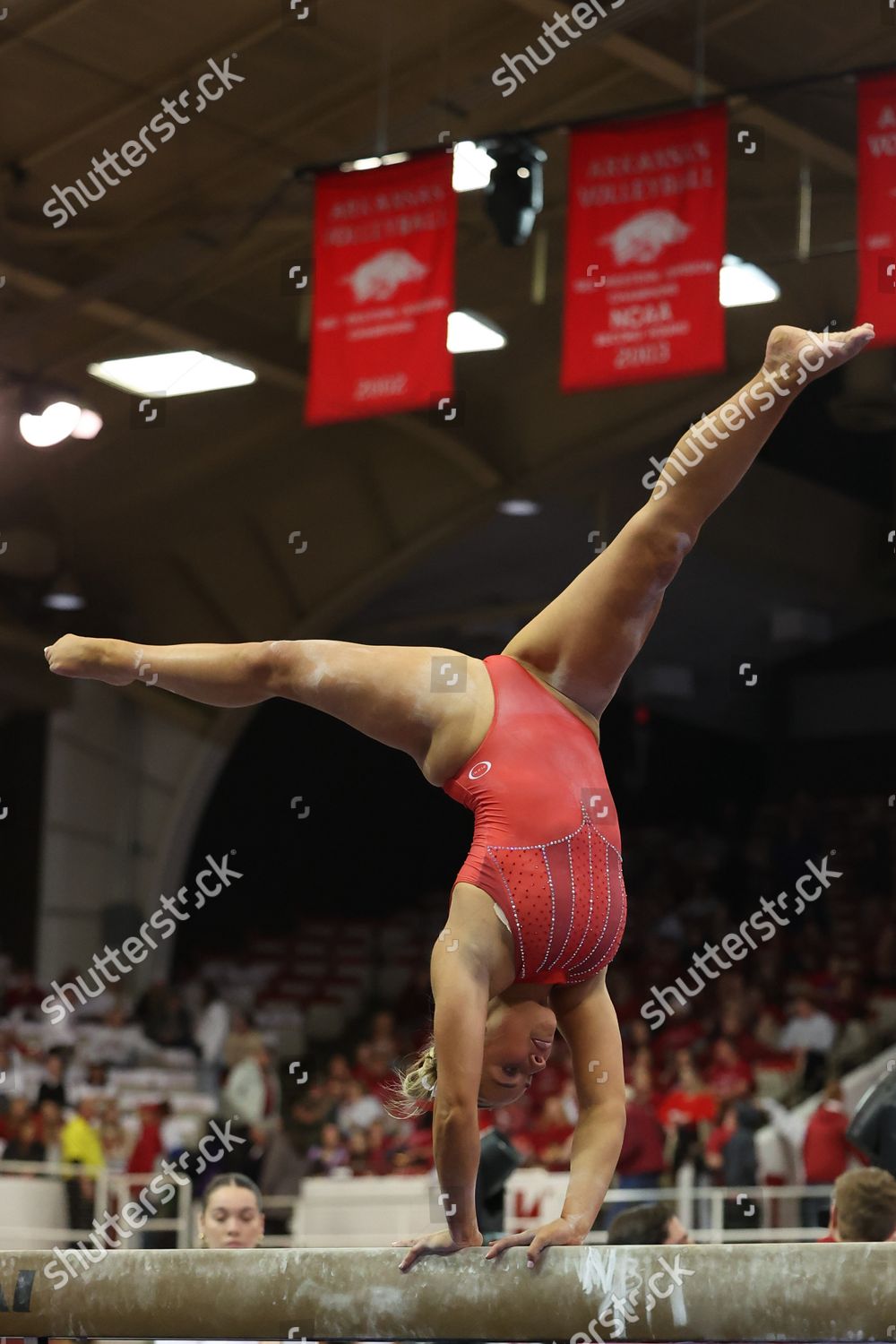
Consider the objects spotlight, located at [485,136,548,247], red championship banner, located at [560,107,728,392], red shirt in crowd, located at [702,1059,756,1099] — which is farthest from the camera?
red shirt in crowd, located at [702,1059,756,1099]

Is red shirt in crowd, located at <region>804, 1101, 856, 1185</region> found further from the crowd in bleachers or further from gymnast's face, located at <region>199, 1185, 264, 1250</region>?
gymnast's face, located at <region>199, 1185, 264, 1250</region>

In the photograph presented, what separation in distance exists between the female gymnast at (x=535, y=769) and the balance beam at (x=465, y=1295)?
171mm

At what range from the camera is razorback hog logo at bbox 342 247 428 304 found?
27.6ft

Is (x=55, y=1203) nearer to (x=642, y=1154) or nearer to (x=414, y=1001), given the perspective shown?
(x=642, y=1154)

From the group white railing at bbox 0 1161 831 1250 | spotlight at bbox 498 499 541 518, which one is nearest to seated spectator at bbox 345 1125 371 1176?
white railing at bbox 0 1161 831 1250

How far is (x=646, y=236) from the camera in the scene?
8.02 meters

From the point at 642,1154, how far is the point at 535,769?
632cm

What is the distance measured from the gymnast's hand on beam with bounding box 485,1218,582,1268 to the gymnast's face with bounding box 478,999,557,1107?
36 centimetres

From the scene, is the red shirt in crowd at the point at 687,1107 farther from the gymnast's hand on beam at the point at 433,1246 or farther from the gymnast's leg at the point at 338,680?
the gymnast's hand on beam at the point at 433,1246

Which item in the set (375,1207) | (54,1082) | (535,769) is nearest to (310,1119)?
(54,1082)

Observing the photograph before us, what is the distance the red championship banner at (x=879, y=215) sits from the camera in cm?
753

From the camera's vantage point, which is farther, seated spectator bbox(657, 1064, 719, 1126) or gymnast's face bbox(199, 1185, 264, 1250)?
seated spectator bbox(657, 1064, 719, 1126)

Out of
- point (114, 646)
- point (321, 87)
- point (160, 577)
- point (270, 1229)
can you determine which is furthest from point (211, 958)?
point (114, 646)

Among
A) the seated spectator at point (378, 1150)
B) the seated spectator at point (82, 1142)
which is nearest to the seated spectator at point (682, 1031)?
the seated spectator at point (378, 1150)
